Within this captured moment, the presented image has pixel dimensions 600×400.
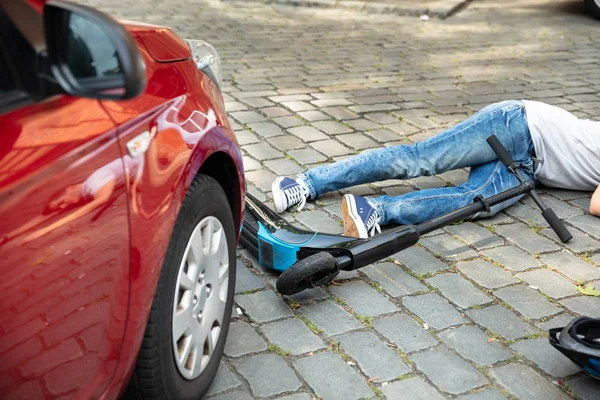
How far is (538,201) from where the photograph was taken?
13.0 ft

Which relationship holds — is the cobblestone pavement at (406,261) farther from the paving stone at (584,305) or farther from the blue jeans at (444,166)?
the blue jeans at (444,166)

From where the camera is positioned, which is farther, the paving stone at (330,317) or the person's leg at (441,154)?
the person's leg at (441,154)

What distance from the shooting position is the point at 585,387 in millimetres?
2906

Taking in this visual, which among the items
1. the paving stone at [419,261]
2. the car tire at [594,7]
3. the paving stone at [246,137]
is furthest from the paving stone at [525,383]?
the car tire at [594,7]

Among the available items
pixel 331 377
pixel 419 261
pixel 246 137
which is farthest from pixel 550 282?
pixel 246 137

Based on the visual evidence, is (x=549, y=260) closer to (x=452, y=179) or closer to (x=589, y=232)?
(x=589, y=232)

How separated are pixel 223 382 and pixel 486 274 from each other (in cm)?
148

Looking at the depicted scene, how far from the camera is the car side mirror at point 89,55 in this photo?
1780 millimetres

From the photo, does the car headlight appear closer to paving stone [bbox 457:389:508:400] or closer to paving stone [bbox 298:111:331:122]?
paving stone [bbox 457:389:508:400]

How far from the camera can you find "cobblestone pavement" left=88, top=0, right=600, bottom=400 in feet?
9.67

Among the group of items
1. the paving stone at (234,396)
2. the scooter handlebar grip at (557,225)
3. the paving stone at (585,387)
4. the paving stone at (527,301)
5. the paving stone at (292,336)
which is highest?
the scooter handlebar grip at (557,225)

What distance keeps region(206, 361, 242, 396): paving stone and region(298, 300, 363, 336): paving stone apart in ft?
1.56

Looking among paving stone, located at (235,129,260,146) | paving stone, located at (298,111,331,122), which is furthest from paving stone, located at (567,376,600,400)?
paving stone, located at (298,111,331,122)

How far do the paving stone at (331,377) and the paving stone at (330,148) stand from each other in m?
2.29
